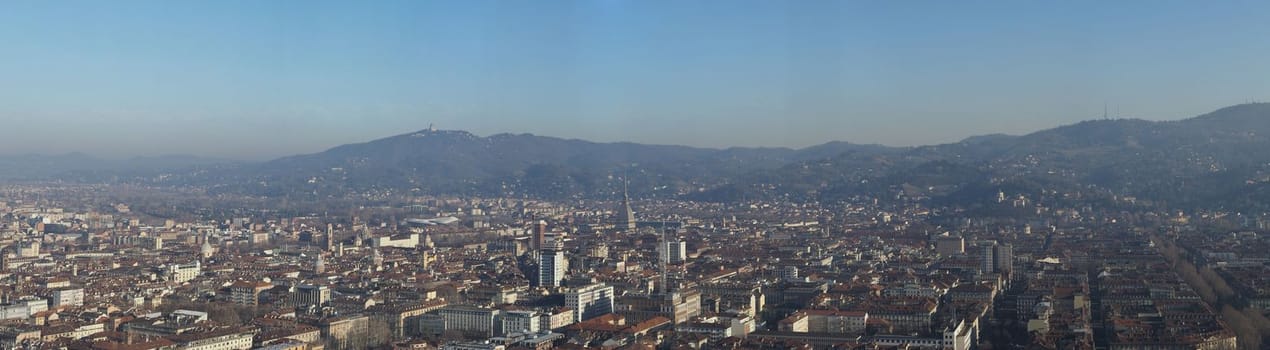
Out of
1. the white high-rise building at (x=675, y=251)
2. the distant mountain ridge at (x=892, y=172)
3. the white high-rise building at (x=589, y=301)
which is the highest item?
the distant mountain ridge at (x=892, y=172)

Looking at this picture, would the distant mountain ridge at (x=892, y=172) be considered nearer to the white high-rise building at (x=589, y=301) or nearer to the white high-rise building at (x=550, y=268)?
the white high-rise building at (x=550, y=268)

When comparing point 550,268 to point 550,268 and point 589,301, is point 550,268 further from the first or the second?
point 589,301

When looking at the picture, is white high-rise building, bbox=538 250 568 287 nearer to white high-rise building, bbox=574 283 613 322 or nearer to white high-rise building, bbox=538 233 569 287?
white high-rise building, bbox=538 233 569 287

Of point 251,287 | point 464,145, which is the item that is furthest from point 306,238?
point 464,145

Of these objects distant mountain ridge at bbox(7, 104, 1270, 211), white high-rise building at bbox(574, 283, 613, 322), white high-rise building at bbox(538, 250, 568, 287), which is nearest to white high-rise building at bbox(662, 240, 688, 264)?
white high-rise building at bbox(538, 250, 568, 287)

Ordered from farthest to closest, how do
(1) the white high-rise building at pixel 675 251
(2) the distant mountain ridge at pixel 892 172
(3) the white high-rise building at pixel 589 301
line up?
(2) the distant mountain ridge at pixel 892 172, (1) the white high-rise building at pixel 675 251, (3) the white high-rise building at pixel 589 301

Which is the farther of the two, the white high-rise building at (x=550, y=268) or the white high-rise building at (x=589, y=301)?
the white high-rise building at (x=550, y=268)

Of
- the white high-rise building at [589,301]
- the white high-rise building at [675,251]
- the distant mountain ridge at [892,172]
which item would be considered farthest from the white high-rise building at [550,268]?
the distant mountain ridge at [892,172]

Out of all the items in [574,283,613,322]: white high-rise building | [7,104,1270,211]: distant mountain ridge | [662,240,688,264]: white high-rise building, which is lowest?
[574,283,613,322]: white high-rise building

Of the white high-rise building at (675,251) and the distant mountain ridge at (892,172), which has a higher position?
the distant mountain ridge at (892,172)

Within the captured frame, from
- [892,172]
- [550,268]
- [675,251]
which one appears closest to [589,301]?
[550,268]

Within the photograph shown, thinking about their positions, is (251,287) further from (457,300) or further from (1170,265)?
(1170,265)
